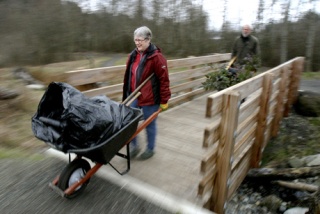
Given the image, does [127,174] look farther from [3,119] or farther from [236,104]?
[3,119]

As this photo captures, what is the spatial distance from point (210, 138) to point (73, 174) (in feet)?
4.58

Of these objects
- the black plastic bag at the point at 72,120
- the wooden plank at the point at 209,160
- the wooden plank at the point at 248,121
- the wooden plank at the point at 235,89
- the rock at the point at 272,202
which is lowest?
the rock at the point at 272,202

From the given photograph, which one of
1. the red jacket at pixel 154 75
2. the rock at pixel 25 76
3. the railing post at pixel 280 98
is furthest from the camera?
the rock at pixel 25 76

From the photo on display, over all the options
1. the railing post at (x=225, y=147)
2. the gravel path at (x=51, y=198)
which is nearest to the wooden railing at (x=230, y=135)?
the railing post at (x=225, y=147)

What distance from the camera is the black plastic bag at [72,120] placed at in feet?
7.75

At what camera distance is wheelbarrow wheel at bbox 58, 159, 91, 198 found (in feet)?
8.71

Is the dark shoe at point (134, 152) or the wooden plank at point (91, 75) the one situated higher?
the wooden plank at point (91, 75)

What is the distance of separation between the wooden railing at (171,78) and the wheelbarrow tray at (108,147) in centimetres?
124

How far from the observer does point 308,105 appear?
21.7 ft

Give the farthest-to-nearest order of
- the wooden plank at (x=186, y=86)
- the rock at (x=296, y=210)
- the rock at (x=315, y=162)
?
the wooden plank at (x=186, y=86) < the rock at (x=315, y=162) < the rock at (x=296, y=210)

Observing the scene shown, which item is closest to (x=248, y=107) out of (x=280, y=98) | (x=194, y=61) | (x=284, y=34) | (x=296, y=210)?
(x=296, y=210)

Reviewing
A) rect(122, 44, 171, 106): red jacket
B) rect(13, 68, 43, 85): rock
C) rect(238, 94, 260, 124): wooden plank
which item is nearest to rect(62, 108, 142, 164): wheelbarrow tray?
rect(122, 44, 171, 106): red jacket

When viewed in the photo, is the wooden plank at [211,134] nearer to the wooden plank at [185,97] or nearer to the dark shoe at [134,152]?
the dark shoe at [134,152]

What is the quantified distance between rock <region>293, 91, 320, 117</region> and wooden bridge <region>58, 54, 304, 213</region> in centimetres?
83
